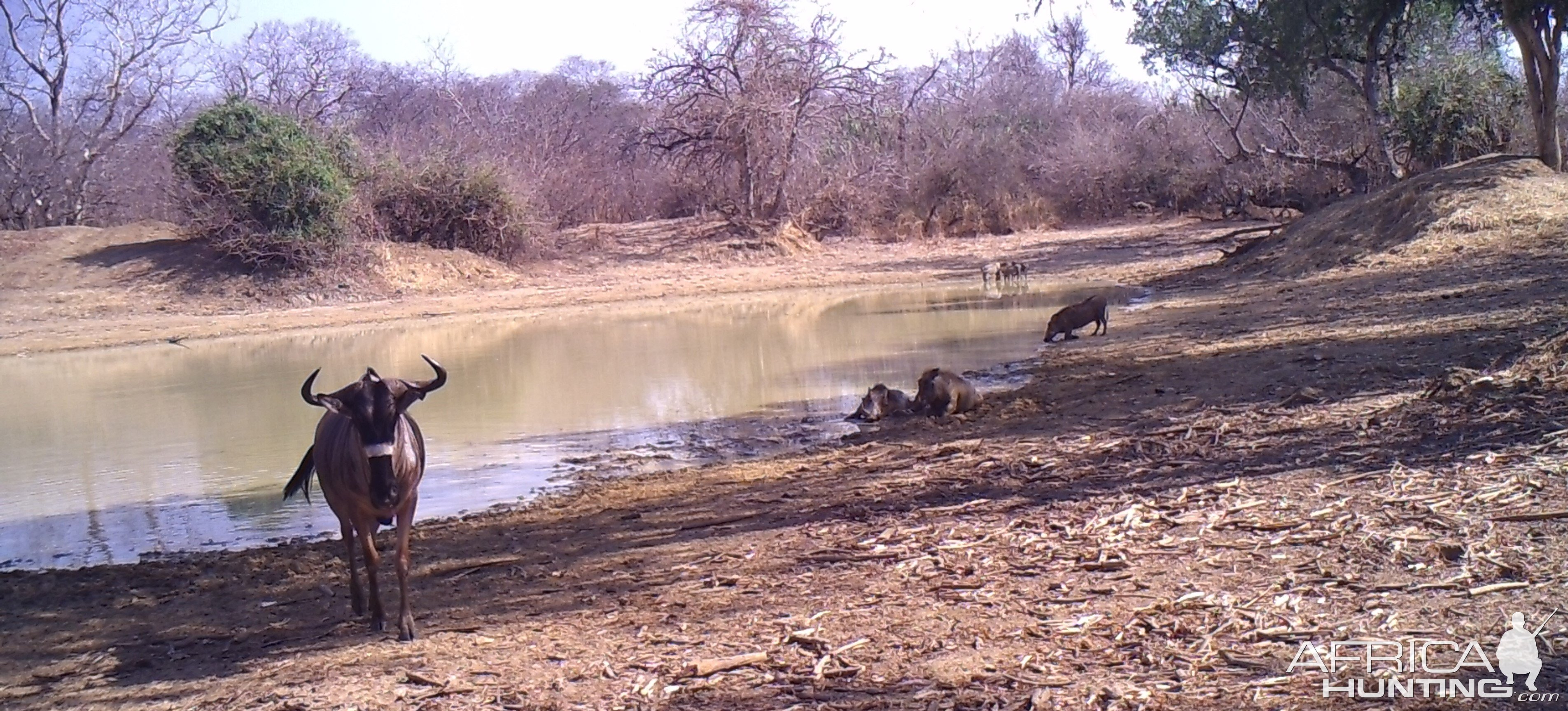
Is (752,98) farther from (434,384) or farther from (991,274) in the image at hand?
(434,384)

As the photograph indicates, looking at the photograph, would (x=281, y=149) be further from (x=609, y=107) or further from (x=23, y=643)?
(x=609, y=107)

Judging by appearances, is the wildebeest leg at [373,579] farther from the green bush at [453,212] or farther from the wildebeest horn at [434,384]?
the green bush at [453,212]

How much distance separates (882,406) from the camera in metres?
11.7

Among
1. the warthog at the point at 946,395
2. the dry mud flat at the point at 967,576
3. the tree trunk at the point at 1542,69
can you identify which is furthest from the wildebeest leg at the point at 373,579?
the tree trunk at the point at 1542,69

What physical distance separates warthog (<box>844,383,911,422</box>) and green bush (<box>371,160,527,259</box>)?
846 inches

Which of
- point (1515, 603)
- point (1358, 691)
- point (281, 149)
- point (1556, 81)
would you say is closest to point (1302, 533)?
point (1515, 603)

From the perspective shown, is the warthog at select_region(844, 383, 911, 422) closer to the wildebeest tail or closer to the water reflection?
the water reflection

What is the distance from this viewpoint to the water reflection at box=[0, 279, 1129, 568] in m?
9.94

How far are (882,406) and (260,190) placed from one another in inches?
795

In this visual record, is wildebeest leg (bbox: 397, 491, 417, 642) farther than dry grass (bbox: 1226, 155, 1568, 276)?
No

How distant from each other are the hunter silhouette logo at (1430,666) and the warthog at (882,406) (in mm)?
7158

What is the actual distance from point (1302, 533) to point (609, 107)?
Result: 169ft

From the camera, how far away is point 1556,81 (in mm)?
18781

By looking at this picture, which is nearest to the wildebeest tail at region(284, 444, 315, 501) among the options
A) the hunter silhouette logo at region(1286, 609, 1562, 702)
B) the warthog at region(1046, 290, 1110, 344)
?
the hunter silhouette logo at region(1286, 609, 1562, 702)
